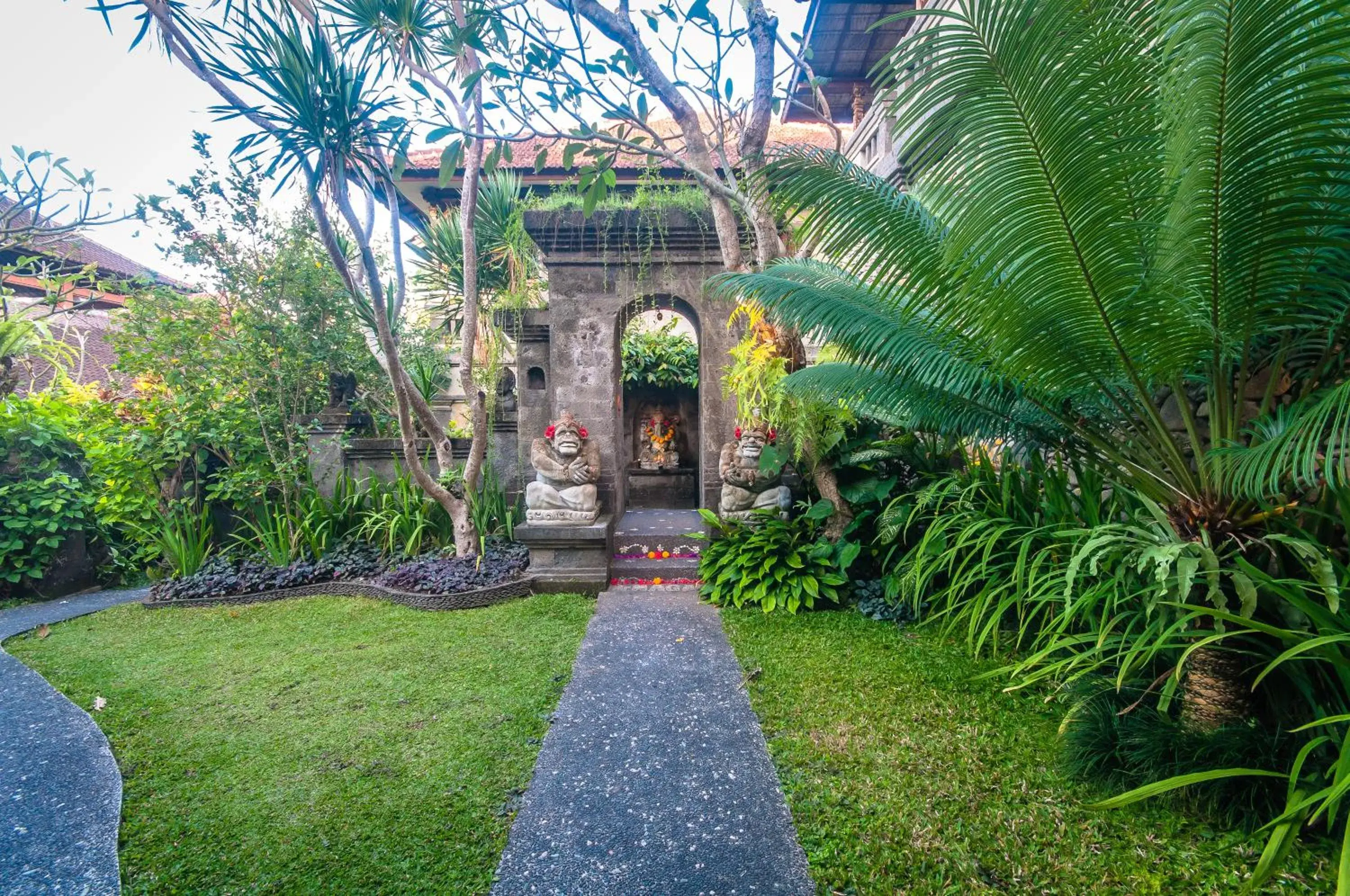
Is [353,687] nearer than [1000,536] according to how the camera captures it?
Yes

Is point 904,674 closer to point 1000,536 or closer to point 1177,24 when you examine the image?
point 1000,536

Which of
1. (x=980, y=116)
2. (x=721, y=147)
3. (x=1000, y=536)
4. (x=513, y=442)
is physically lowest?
(x=1000, y=536)

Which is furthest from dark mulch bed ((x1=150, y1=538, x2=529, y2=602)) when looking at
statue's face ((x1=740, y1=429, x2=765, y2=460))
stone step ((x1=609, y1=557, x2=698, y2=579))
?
statue's face ((x1=740, y1=429, x2=765, y2=460))

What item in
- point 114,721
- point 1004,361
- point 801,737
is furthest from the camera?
point 114,721

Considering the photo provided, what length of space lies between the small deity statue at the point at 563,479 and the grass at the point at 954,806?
6.94 ft

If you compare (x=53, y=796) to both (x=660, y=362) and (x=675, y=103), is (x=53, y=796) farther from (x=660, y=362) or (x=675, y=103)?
(x=660, y=362)

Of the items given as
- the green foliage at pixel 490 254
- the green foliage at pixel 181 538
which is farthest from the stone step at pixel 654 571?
the green foliage at pixel 181 538

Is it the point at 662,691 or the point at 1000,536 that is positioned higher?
the point at 1000,536

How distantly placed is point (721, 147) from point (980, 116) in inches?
110

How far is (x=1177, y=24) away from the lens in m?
1.77

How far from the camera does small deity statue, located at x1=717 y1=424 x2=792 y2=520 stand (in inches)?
165

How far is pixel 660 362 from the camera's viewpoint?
7152 mm

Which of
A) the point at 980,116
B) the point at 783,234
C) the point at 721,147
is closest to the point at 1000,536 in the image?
the point at 980,116

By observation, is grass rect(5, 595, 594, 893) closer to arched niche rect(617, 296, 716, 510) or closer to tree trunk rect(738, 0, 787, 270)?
tree trunk rect(738, 0, 787, 270)
